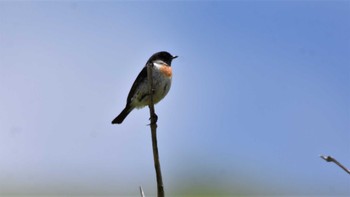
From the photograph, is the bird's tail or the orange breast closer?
the orange breast

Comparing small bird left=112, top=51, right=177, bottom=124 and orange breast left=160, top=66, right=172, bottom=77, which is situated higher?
orange breast left=160, top=66, right=172, bottom=77

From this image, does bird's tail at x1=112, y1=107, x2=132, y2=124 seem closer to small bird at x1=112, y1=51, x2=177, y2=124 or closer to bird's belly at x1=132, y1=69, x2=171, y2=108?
small bird at x1=112, y1=51, x2=177, y2=124

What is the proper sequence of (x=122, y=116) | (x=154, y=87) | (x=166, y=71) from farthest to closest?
1. (x=122, y=116)
2. (x=166, y=71)
3. (x=154, y=87)

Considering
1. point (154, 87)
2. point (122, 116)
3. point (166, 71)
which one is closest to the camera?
point (154, 87)

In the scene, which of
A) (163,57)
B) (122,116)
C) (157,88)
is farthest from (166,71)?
(122,116)

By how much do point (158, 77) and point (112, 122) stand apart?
1.54 m

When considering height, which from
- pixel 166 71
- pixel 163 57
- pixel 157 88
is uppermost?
pixel 163 57

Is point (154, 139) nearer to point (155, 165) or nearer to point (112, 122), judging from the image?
point (155, 165)

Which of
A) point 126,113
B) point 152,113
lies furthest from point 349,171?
point 126,113

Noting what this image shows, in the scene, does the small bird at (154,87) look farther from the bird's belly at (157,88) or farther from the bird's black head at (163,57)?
the bird's black head at (163,57)

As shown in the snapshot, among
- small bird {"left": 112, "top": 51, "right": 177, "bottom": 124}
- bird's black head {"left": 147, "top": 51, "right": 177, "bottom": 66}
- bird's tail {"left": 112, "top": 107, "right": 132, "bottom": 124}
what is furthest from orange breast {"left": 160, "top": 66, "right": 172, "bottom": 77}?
bird's tail {"left": 112, "top": 107, "right": 132, "bottom": 124}

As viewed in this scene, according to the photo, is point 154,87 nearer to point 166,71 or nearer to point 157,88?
point 157,88

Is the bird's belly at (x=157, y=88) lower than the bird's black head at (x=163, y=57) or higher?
lower

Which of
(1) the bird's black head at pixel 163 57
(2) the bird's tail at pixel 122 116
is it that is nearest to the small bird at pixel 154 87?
(2) the bird's tail at pixel 122 116
